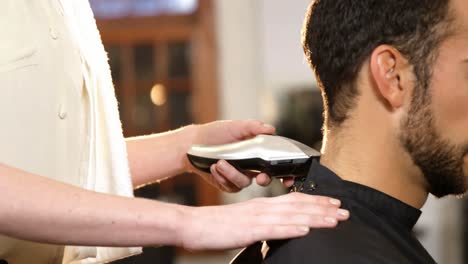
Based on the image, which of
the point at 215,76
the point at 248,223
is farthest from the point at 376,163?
the point at 215,76

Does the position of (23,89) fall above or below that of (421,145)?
above

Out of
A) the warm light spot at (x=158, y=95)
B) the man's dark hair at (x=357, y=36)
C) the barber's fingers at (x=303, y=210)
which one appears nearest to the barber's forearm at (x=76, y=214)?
the barber's fingers at (x=303, y=210)

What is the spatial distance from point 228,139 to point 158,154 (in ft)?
0.54

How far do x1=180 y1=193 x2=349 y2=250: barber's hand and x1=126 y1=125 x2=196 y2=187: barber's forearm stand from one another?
0.52m

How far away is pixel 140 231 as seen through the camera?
1087 millimetres

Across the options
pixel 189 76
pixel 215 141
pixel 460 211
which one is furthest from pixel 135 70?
pixel 215 141

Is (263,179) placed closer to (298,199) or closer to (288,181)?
(288,181)

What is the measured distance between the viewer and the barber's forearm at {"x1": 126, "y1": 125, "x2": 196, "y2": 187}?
1.61 m

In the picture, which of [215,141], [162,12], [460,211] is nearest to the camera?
[215,141]

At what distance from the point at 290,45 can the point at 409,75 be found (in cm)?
331

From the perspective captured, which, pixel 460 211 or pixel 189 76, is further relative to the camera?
pixel 189 76

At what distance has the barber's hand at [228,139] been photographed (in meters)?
1.40

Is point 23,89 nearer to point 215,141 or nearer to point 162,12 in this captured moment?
point 215,141

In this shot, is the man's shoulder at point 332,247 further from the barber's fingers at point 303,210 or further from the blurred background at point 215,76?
the blurred background at point 215,76
